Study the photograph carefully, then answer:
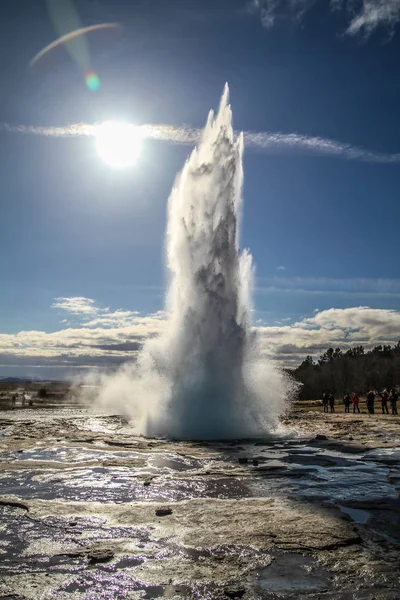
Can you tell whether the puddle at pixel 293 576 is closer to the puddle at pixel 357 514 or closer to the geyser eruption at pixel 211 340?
the puddle at pixel 357 514

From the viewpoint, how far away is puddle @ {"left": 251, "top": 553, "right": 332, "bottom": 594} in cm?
480

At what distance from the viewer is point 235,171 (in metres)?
24.7

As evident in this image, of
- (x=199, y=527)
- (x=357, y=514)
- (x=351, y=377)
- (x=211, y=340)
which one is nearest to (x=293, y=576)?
(x=199, y=527)

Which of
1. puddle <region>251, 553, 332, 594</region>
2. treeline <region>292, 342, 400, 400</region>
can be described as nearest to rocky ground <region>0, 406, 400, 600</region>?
puddle <region>251, 553, 332, 594</region>

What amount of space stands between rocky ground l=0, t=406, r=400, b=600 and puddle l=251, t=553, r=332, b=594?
11 mm

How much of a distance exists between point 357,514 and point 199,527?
2.69 m

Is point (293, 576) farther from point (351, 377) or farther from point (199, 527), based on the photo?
point (351, 377)

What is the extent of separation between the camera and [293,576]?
5117 millimetres

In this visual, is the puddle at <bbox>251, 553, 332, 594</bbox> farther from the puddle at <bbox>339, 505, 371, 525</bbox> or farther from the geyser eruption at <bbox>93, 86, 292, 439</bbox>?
the geyser eruption at <bbox>93, 86, 292, 439</bbox>

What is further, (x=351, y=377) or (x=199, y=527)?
(x=351, y=377)

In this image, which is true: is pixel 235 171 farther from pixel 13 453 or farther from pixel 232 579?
pixel 232 579

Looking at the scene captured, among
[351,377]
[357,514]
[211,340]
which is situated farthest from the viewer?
[351,377]

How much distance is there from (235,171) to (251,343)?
910cm

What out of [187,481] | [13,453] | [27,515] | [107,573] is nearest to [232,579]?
[107,573]
